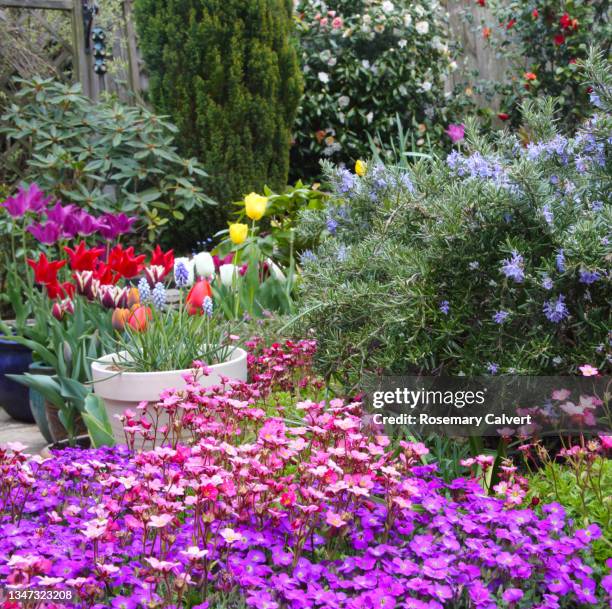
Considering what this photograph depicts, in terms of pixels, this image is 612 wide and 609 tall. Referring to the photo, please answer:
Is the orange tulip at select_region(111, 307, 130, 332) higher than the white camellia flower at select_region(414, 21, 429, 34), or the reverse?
the white camellia flower at select_region(414, 21, 429, 34)

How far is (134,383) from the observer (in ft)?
8.24

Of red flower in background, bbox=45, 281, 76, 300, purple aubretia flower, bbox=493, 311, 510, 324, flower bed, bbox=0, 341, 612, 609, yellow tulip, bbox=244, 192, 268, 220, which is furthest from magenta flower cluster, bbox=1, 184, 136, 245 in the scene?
purple aubretia flower, bbox=493, 311, 510, 324

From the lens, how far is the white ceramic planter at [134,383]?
8.21 ft

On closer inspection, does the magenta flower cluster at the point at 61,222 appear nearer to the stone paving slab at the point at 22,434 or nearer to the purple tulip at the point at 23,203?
the purple tulip at the point at 23,203

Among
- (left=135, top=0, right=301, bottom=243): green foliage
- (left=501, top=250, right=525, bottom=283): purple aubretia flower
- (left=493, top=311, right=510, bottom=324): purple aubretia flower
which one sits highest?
(left=135, top=0, right=301, bottom=243): green foliage

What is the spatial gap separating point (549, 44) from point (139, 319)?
5709mm

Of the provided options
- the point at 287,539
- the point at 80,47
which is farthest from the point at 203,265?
the point at 80,47

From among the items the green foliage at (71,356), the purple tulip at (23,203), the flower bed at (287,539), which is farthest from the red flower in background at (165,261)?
the flower bed at (287,539)

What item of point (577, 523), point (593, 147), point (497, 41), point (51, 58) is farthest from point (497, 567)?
point (497, 41)

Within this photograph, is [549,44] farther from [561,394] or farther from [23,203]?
[561,394]

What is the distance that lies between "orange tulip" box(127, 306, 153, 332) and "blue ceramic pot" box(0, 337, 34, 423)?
2.68ft

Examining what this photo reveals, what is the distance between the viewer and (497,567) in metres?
1.50

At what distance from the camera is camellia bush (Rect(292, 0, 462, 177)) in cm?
690

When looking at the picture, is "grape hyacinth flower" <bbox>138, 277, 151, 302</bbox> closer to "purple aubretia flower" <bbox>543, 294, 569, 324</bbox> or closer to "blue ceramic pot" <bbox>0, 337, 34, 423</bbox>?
"blue ceramic pot" <bbox>0, 337, 34, 423</bbox>
